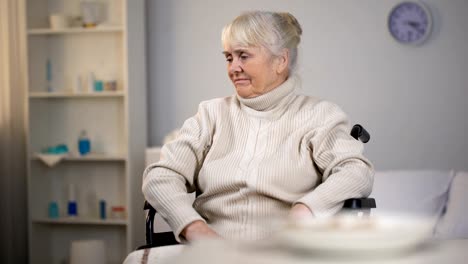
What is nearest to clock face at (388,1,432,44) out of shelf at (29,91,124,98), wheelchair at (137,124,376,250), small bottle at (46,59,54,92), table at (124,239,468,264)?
shelf at (29,91,124,98)

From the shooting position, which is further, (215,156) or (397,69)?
(397,69)

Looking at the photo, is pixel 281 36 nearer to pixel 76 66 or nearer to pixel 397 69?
pixel 397 69

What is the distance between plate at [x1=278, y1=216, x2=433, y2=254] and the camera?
950mm

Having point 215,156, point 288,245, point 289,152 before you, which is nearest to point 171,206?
point 215,156

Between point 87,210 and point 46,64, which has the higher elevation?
point 46,64

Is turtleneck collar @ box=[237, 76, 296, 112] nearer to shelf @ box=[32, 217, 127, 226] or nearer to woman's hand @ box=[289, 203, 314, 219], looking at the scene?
woman's hand @ box=[289, 203, 314, 219]

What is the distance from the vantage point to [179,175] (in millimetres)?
2197

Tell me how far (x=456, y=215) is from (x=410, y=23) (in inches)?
55.2

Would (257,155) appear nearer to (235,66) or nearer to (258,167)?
(258,167)

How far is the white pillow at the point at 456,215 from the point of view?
320 cm

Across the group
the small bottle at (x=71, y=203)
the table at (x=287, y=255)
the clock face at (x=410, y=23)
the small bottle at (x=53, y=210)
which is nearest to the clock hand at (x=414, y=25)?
the clock face at (x=410, y=23)

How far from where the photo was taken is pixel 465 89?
167 inches

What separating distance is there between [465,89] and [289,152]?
240 cm

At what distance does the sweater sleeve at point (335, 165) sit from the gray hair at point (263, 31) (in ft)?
0.77
